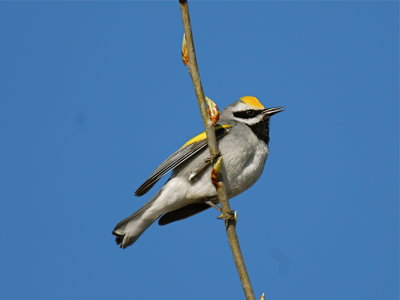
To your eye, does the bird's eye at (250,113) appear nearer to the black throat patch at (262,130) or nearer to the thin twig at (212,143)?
the black throat patch at (262,130)

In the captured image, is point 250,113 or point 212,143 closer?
point 212,143

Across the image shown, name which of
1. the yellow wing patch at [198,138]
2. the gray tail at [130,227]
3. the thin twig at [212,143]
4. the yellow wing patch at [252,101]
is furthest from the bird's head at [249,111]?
the thin twig at [212,143]

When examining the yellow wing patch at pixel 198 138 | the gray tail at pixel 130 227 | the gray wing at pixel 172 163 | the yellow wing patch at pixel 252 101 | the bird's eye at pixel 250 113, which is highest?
the yellow wing patch at pixel 252 101

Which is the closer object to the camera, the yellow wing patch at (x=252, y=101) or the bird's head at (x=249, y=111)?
the bird's head at (x=249, y=111)

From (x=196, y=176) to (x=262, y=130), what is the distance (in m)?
1.29

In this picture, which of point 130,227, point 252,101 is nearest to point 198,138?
point 252,101

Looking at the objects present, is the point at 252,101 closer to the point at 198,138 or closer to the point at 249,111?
the point at 249,111

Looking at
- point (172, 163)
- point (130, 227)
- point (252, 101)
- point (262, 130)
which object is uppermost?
point (252, 101)

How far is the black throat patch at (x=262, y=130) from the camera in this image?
283 inches

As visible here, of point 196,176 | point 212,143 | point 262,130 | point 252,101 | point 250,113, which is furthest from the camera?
point 252,101

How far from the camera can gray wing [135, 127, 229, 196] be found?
6.50 m

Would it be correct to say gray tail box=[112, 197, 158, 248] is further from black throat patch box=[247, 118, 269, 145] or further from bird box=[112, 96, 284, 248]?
black throat patch box=[247, 118, 269, 145]

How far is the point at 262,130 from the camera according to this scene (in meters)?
7.26

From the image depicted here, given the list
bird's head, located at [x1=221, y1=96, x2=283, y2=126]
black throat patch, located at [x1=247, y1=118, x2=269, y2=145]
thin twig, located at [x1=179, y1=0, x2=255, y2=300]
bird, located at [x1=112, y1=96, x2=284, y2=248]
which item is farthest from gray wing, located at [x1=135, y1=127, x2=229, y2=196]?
thin twig, located at [x1=179, y1=0, x2=255, y2=300]
